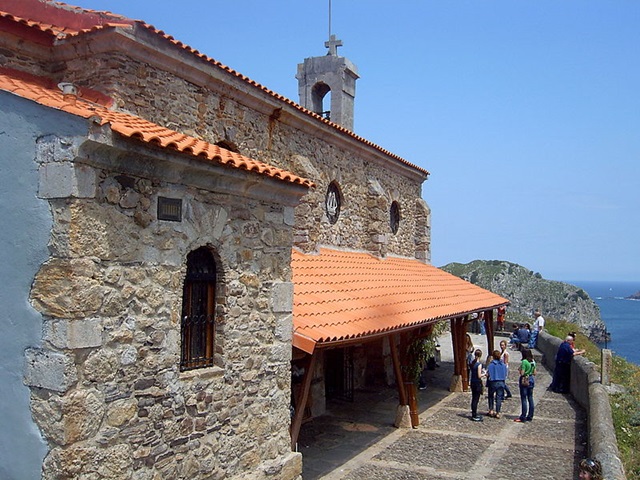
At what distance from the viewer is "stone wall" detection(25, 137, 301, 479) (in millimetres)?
4555

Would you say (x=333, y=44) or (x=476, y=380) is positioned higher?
(x=333, y=44)

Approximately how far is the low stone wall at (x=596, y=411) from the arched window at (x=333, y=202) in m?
6.05

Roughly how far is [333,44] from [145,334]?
1167cm

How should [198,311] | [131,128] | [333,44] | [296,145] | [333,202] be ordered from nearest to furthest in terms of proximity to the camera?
[131,128] < [198,311] < [296,145] < [333,202] < [333,44]

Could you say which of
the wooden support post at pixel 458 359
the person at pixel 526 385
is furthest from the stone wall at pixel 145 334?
the wooden support post at pixel 458 359

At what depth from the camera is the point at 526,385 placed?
11422mm

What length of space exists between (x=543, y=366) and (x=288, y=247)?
47.1 ft

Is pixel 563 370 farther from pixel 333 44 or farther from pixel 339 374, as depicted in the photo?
pixel 333 44

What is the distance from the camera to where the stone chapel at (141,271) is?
15.1 feet

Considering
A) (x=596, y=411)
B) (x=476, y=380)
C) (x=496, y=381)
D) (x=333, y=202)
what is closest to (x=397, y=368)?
(x=476, y=380)

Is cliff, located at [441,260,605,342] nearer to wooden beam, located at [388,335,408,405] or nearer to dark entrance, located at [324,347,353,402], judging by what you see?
dark entrance, located at [324,347,353,402]

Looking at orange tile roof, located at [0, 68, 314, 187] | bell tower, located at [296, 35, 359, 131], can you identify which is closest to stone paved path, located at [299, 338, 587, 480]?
orange tile roof, located at [0, 68, 314, 187]

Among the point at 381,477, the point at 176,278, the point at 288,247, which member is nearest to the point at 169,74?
the point at 288,247

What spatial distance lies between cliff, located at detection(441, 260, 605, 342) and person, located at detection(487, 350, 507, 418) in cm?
7486
